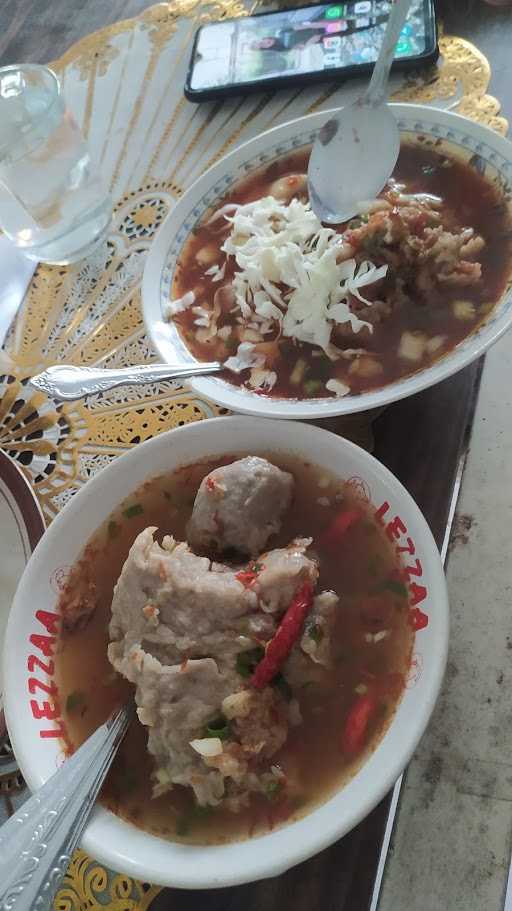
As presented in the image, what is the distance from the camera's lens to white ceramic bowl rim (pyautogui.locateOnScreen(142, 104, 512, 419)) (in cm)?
144

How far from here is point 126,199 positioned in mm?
2264

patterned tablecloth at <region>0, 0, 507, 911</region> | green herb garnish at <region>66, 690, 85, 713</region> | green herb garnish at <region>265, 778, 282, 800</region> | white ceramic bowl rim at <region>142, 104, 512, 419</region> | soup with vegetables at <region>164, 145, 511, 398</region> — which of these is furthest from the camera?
patterned tablecloth at <region>0, 0, 507, 911</region>

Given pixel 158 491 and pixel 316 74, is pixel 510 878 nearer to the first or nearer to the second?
pixel 158 491

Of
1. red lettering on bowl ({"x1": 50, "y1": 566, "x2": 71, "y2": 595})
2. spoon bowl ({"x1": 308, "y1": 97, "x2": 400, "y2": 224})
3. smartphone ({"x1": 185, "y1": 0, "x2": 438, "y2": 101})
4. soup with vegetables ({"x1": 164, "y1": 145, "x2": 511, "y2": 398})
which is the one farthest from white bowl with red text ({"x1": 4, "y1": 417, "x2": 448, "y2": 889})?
smartphone ({"x1": 185, "y1": 0, "x2": 438, "y2": 101})

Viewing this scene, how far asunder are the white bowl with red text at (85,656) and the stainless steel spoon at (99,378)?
0.59 feet

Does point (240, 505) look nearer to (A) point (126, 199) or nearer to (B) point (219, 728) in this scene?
(B) point (219, 728)

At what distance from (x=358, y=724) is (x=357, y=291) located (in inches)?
35.3

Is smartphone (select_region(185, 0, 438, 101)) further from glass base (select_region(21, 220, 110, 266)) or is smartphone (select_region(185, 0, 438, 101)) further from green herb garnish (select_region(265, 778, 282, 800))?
green herb garnish (select_region(265, 778, 282, 800))

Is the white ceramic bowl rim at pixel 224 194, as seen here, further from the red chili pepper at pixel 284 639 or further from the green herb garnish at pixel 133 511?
the red chili pepper at pixel 284 639

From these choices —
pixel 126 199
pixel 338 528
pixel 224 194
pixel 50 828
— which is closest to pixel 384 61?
pixel 224 194

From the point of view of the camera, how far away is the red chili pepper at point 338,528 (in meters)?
1.38

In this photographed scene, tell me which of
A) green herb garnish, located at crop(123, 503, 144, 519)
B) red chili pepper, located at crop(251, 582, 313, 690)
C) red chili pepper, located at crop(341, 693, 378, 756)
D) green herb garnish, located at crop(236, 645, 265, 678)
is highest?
green herb garnish, located at crop(123, 503, 144, 519)

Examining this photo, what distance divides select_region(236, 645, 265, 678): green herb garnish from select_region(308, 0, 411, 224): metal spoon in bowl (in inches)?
42.9

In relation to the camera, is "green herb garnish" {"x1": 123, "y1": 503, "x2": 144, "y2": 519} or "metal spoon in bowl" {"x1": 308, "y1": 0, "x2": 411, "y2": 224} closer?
"green herb garnish" {"x1": 123, "y1": 503, "x2": 144, "y2": 519}
